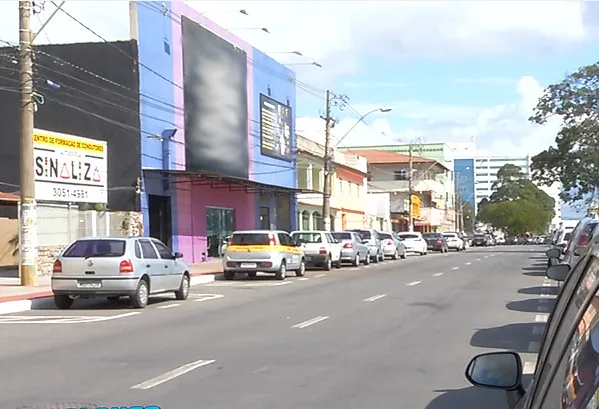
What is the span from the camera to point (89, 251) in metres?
18.4

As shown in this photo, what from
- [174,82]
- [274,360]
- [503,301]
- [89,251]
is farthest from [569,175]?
[274,360]

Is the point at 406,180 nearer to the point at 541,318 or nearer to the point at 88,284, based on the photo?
the point at 88,284

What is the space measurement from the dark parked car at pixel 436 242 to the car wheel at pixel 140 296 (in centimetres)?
4771

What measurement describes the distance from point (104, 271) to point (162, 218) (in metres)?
19.2

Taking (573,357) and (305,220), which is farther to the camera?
(305,220)

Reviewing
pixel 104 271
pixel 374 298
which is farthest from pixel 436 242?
pixel 104 271

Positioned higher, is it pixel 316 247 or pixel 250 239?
pixel 250 239

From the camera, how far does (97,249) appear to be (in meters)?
18.4

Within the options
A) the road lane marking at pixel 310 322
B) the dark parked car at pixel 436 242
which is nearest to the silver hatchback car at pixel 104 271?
the road lane marking at pixel 310 322

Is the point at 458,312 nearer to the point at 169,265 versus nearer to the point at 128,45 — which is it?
the point at 169,265

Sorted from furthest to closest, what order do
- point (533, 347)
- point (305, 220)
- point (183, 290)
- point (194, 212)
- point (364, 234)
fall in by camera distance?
point (305, 220)
point (364, 234)
point (194, 212)
point (183, 290)
point (533, 347)

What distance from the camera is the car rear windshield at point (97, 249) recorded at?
18250 mm

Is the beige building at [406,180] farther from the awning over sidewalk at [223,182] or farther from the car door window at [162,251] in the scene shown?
the car door window at [162,251]

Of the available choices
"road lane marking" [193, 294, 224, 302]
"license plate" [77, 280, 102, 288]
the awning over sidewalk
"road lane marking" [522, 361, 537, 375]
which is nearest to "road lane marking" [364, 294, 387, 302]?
"road lane marking" [193, 294, 224, 302]
